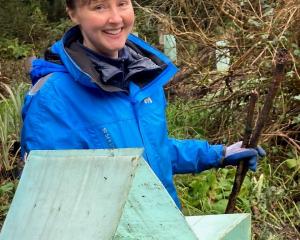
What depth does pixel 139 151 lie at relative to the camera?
1203mm

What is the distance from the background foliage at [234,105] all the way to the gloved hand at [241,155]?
886mm

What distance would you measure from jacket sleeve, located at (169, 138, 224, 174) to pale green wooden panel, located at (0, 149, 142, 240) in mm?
1284

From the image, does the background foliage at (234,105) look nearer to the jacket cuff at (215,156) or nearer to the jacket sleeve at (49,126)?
the jacket cuff at (215,156)

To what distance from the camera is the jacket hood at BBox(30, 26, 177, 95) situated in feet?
7.22

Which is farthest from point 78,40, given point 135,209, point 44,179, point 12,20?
point 12,20

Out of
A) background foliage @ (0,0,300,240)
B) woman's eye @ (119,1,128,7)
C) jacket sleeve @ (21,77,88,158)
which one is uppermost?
woman's eye @ (119,1,128,7)

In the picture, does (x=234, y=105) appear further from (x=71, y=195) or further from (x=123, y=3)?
(x=71, y=195)

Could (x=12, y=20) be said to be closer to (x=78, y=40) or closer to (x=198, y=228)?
(x=78, y=40)

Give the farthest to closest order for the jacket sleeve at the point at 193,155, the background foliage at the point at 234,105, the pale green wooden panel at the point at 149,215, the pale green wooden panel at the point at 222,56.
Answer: the pale green wooden panel at the point at 222,56
the background foliage at the point at 234,105
the jacket sleeve at the point at 193,155
the pale green wooden panel at the point at 149,215

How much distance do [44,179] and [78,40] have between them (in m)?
1.20

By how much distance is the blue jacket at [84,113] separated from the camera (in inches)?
85.1

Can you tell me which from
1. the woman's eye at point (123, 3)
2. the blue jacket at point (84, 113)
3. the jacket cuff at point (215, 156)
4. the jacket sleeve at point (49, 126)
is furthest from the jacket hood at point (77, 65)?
the jacket cuff at point (215, 156)

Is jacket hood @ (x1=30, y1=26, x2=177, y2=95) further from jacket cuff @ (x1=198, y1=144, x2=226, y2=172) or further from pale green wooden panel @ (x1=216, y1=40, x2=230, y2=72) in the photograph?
pale green wooden panel @ (x1=216, y1=40, x2=230, y2=72)

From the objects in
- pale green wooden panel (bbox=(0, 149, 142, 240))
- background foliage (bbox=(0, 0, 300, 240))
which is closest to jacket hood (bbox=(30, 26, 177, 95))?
pale green wooden panel (bbox=(0, 149, 142, 240))
